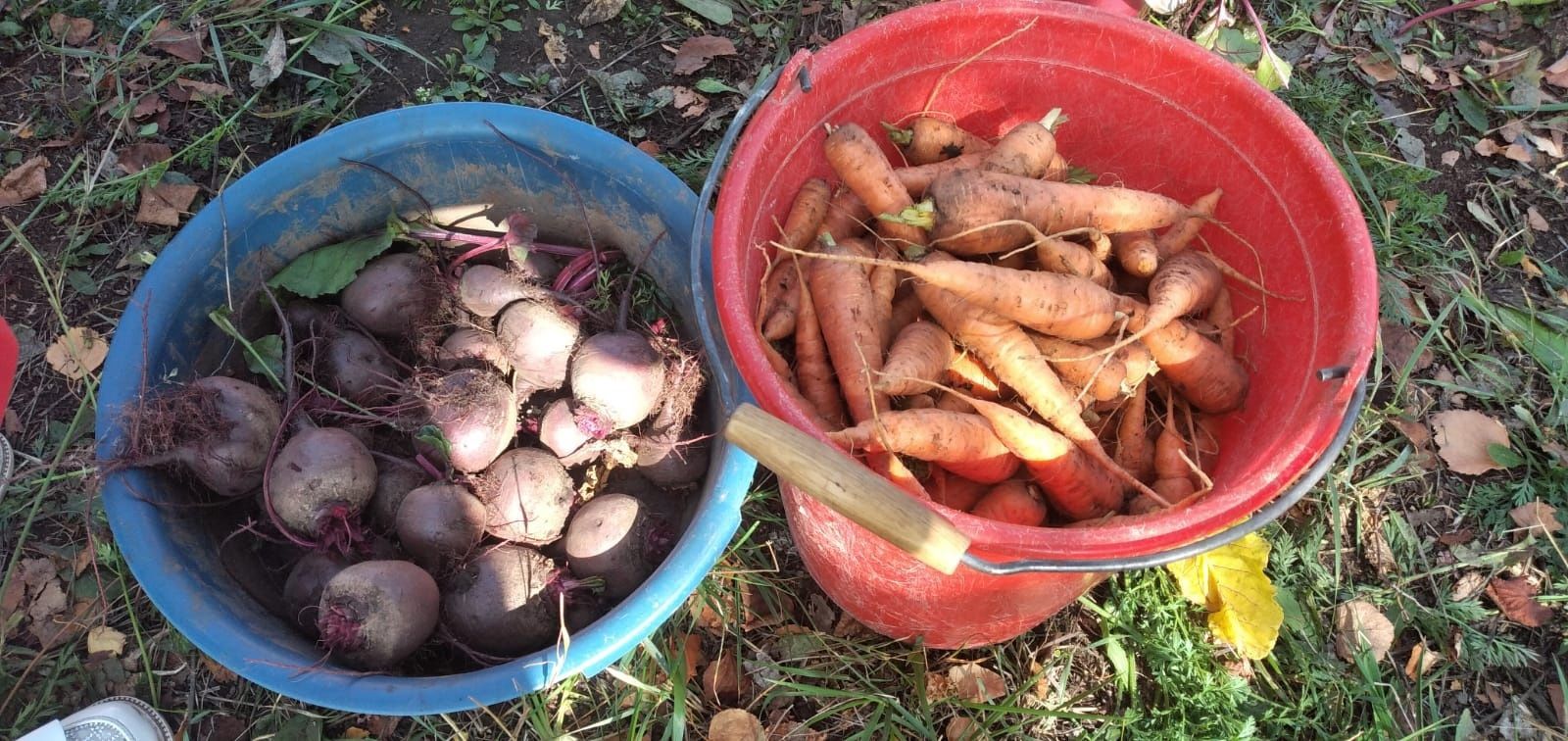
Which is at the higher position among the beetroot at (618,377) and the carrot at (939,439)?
the carrot at (939,439)

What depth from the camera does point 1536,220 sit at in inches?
121

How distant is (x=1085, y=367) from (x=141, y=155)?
9.70 feet

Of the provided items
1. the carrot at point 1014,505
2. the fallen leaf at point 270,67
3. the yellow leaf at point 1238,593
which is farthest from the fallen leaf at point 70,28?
the yellow leaf at point 1238,593

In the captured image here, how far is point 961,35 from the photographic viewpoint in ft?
6.83

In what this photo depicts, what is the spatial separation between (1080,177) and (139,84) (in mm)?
3024

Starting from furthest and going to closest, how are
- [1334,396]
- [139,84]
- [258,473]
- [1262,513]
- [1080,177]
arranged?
[139,84] → [1080,177] → [258,473] → [1334,396] → [1262,513]

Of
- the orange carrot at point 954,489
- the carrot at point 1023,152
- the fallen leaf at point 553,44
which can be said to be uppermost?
the carrot at point 1023,152

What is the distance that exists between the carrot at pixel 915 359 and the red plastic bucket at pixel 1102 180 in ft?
0.98

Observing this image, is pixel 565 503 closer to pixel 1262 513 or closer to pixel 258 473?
pixel 258 473

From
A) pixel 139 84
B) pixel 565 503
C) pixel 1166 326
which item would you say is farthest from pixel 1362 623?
pixel 139 84

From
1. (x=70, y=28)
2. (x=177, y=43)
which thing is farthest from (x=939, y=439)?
(x=70, y=28)

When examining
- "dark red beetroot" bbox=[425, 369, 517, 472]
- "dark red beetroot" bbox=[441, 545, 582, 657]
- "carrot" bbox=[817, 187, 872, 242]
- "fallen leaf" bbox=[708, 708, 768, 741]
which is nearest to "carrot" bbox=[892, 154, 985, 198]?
"carrot" bbox=[817, 187, 872, 242]

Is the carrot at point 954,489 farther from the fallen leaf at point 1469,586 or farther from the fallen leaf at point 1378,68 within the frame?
the fallen leaf at point 1378,68

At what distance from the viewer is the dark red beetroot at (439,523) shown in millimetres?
2162
